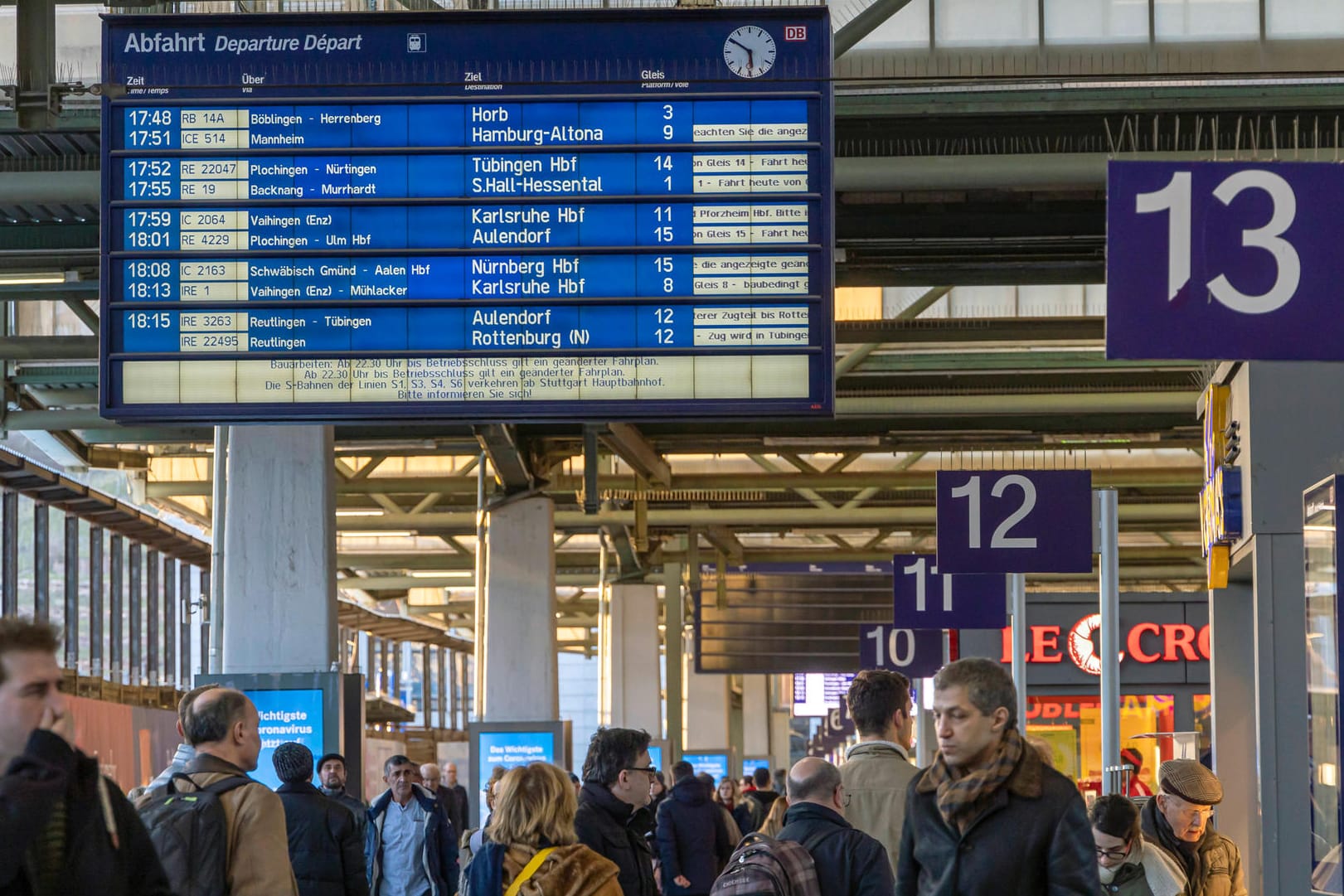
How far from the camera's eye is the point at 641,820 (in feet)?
22.3

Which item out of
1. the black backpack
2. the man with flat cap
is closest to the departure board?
the man with flat cap

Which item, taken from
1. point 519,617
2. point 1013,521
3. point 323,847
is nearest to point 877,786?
point 323,847

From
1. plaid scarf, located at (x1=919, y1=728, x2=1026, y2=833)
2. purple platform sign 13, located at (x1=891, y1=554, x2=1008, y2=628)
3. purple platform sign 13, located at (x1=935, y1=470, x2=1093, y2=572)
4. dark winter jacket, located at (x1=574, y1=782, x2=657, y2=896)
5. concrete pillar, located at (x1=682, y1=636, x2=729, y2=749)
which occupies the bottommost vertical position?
concrete pillar, located at (x1=682, y1=636, x2=729, y2=749)

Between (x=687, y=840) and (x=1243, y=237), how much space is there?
9.16 m

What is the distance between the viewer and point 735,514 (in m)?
31.8

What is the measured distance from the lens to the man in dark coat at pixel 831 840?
548 cm

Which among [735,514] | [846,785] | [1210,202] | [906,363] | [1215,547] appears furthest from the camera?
[735,514]

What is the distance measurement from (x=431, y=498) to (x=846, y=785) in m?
23.4

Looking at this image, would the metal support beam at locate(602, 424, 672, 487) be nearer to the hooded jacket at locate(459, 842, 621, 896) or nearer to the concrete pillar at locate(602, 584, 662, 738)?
the concrete pillar at locate(602, 584, 662, 738)

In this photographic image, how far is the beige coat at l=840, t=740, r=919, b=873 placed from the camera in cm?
633

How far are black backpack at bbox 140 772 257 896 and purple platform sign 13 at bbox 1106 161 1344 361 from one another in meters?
2.85

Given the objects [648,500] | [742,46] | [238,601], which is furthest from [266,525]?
[648,500]

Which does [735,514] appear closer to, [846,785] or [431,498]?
[431,498]

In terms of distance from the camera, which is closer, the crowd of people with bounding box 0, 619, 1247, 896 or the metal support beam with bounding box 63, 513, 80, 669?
the crowd of people with bounding box 0, 619, 1247, 896
